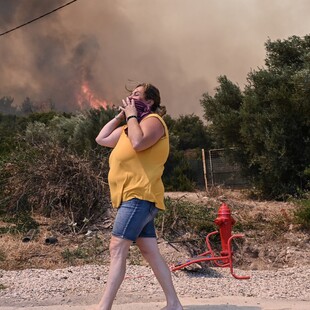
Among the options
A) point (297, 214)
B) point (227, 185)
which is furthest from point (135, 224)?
point (227, 185)

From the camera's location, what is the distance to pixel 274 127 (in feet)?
46.3

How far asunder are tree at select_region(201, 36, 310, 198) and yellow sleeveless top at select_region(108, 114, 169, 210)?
9.68 meters

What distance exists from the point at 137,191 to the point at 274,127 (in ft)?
35.1

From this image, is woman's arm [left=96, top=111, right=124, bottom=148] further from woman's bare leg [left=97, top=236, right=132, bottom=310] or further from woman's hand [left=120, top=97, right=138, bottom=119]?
woman's bare leg [left=97, top=236, right=132, bottom=310]

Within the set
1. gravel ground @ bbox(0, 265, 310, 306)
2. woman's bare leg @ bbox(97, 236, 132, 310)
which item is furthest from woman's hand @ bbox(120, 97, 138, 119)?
gravel ground @ bbox(0, 265, 310, 306)

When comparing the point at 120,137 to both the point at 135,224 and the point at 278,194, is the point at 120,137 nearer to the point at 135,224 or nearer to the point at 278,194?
the point at 135,224

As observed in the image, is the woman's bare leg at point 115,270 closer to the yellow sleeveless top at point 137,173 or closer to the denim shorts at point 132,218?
the denim shorts at point 132,218

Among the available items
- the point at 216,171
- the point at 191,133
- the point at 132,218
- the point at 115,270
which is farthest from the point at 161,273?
the point at 191,133

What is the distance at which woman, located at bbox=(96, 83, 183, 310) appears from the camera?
393 centimetres

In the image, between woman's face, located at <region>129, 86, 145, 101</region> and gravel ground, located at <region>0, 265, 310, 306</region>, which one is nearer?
woman's face, located at <region>129, 86, 145, 101</region>

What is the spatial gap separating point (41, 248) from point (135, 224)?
3976mm

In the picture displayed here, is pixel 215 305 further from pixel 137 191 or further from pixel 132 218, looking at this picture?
pixel 137 191

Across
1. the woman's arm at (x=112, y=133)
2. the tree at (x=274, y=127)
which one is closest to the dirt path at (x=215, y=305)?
the woman's arm at (x=112, y=133)

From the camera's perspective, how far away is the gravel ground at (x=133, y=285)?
5012 millimetres
